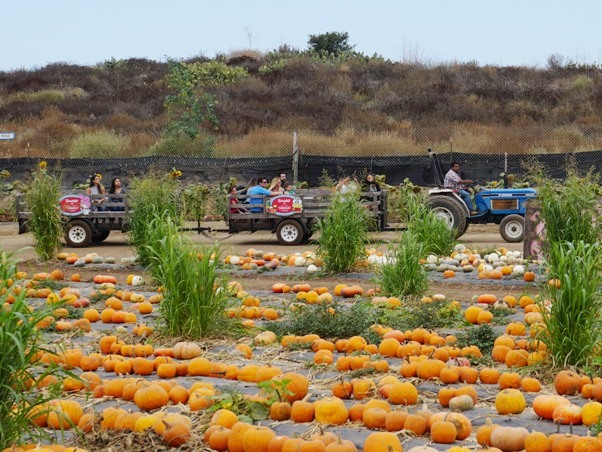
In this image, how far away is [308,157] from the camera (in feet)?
76.0

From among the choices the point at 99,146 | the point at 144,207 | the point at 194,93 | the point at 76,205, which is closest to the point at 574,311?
the point at 144,207

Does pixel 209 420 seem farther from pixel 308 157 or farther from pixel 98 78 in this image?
pixel 98 78

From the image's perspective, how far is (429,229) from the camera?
12820 mm

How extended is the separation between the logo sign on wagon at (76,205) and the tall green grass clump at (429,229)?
737cm

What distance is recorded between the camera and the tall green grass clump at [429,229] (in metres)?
12.3

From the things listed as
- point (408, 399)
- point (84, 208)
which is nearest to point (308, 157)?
point (84, 208)

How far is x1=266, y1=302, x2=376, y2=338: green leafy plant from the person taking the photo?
7312 mm

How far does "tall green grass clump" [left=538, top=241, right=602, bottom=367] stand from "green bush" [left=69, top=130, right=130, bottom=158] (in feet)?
81.0

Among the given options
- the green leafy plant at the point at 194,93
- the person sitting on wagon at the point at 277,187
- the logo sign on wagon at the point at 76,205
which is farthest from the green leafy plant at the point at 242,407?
the green leafy plant at the point at 194,93

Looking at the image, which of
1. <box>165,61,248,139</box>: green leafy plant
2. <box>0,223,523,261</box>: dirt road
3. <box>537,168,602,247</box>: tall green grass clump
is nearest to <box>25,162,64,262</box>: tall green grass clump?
<box>0,223,523,261</box>: dirt road

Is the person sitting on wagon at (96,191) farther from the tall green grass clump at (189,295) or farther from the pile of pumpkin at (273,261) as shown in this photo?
the tall green grass clump at (189,295)

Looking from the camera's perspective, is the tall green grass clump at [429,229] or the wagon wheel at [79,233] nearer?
the tall green grass clump at [429,229]

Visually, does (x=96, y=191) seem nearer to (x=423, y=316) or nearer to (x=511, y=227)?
(x=511, y=227)

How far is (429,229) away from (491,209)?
5314mm
